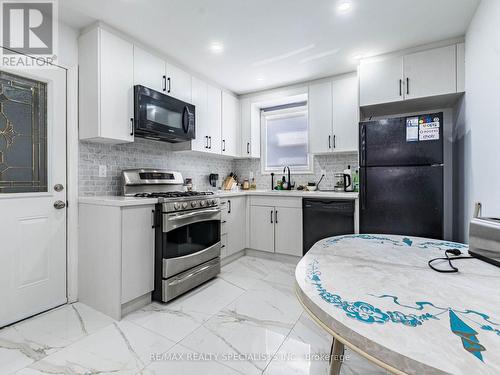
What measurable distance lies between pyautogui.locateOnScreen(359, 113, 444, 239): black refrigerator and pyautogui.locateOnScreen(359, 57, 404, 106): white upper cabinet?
35cm

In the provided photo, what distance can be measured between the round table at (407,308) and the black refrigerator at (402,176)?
1578 mm

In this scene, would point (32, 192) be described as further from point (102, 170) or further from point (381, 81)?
point (381, 81)

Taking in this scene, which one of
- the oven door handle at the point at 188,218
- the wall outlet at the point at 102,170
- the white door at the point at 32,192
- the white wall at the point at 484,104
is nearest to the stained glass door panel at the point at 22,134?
the white door at the point at 32,192

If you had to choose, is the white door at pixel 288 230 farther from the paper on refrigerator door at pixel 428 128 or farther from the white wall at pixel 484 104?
the white wall at pixel 484 104

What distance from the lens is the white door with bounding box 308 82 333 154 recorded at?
3.29 meters

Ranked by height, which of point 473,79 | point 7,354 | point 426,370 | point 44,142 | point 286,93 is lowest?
point 7,354

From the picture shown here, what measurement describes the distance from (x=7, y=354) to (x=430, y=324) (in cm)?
226

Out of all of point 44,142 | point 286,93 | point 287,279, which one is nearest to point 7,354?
point 44,142

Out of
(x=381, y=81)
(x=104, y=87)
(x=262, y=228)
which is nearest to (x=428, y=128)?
(x=381, y=81)

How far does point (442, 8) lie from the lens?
80.0 inches

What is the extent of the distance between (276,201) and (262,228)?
42 cm

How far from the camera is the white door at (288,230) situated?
10.4ft

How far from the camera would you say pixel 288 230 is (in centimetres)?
323

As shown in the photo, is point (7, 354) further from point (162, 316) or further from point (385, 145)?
point (385, 145)
